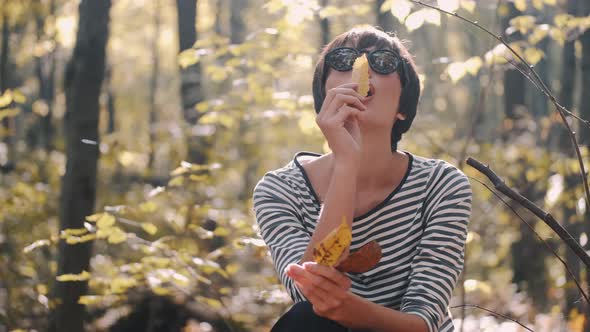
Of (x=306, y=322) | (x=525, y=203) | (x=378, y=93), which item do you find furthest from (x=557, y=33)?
(x=306, y=322)

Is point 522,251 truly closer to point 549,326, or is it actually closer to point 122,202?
point 549,326

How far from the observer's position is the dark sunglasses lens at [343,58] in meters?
2.62

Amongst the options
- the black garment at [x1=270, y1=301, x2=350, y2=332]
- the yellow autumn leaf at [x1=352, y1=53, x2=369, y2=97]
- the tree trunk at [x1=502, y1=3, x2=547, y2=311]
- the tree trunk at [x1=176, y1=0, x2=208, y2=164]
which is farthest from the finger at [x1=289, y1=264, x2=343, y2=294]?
the tree trunk at [x1=502, y1=3, x2=547, y2=311]

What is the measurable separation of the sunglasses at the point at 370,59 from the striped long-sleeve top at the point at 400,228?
1.30 ft

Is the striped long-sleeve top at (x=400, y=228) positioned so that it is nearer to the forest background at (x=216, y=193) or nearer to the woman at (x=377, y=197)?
the woman at (x=377, y=197)

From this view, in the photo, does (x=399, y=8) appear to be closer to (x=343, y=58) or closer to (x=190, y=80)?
(x=343, y=58)

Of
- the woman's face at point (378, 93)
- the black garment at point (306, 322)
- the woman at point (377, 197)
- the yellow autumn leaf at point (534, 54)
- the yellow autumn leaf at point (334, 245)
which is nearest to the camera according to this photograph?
the yellow autumn leaf at point (334, 245)

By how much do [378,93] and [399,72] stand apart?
13 cm

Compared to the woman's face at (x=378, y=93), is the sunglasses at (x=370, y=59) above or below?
above

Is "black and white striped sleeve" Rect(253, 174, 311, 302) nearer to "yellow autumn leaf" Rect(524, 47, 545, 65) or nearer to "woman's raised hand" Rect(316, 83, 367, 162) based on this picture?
"woman's raised hand" Rect(316, 83, 367, 162)

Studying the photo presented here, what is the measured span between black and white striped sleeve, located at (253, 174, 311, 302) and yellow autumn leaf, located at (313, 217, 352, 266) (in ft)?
2.37

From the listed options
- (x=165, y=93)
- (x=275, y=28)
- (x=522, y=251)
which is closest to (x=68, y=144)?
(x=275, y=28)

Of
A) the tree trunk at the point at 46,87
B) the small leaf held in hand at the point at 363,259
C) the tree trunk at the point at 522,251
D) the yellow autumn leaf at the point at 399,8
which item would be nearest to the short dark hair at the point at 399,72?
the yellow autumn leaf at the point at 399,8

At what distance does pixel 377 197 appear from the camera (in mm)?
Answer: 2746
